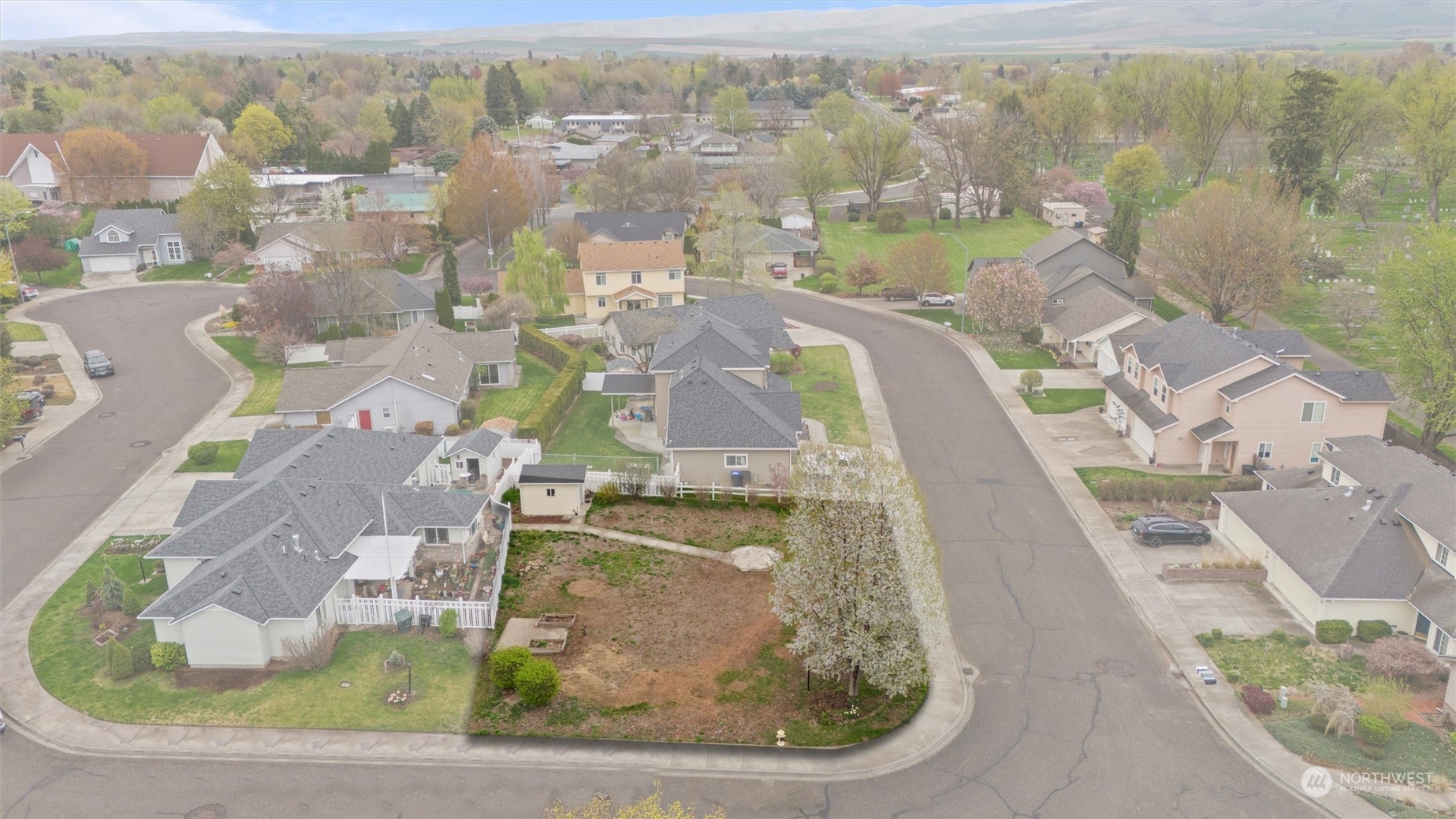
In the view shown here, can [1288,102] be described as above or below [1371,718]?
above

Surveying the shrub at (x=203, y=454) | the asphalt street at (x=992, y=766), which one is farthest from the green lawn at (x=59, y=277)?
the asphalt street at (x=992, y=766)

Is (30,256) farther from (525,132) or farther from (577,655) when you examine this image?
(525,132)

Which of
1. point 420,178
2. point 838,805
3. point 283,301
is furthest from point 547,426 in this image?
point 420,178

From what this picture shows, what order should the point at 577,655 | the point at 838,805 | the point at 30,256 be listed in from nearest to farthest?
the point at 838,805 → the point at 577,655 → the point at 30,256

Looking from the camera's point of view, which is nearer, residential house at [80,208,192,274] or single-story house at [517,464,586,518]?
single-story house at [517,464,586,518]

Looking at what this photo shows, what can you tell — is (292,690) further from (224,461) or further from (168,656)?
(224,461)

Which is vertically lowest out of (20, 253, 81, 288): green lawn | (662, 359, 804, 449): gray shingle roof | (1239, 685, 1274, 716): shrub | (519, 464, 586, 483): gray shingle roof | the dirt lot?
the dirt lot

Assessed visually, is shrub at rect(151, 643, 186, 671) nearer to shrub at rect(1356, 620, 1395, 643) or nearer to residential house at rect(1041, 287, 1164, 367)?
shrub at rect(1356, 620, 1395, 643)

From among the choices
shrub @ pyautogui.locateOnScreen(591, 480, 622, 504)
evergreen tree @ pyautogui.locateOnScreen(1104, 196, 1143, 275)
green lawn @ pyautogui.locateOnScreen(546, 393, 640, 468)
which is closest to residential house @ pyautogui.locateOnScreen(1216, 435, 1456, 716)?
shrub @ pyautogui.locateOnScreen(591, 480, 622, 504)
